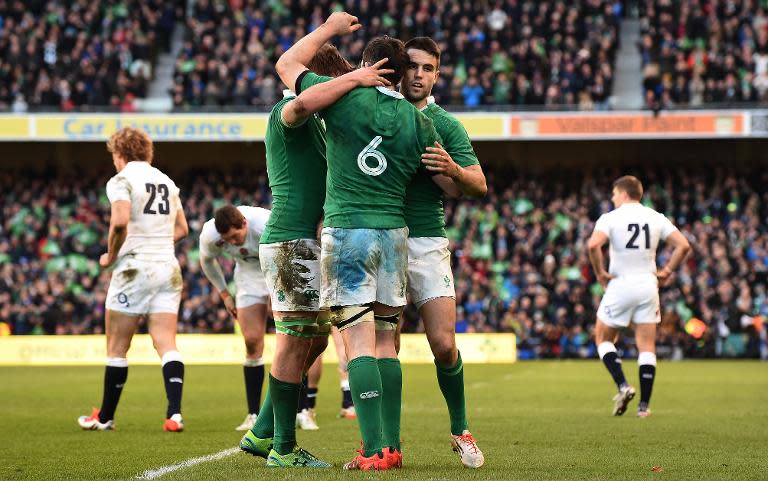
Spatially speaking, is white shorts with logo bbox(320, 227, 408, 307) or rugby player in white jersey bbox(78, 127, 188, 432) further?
rugby player in white jersey bbox(78, 127, 188, 432)

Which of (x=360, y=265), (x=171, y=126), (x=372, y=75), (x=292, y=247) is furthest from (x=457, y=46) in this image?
(x=360, y=265)

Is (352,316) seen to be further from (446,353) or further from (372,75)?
(372,75)

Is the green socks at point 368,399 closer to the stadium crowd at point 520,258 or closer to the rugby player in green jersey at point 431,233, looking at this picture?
the rugby player in green jersey at point 431,233

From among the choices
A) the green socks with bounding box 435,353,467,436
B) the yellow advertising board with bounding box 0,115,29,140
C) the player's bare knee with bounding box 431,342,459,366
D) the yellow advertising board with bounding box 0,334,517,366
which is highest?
the yellow advertising board with bounding box 0,115,29,140

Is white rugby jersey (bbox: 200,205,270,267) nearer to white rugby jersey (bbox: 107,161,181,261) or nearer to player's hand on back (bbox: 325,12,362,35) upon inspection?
white rugby jersey (bbox: 107,161,181,261)

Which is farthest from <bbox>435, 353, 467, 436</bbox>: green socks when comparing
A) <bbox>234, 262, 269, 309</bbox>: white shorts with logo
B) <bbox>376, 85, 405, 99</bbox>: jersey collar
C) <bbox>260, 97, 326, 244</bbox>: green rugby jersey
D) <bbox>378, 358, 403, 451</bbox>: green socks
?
<bbox>234, 262, 269, 309</bbox>: white shorts with logo

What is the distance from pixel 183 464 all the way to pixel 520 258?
71.4ft

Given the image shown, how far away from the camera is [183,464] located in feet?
24.5

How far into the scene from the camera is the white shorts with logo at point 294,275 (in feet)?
23.6

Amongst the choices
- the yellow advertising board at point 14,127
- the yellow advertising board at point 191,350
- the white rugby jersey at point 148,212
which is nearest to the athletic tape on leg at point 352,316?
the white rugby jersey at point 148,212

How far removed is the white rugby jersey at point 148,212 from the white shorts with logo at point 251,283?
0.64 meters

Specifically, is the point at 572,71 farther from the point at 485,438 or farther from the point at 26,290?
the point at 485,438

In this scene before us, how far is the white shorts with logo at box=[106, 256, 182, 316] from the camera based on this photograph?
10.3 metres

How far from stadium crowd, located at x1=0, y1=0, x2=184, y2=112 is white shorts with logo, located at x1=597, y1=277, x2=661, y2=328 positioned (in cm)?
2028
